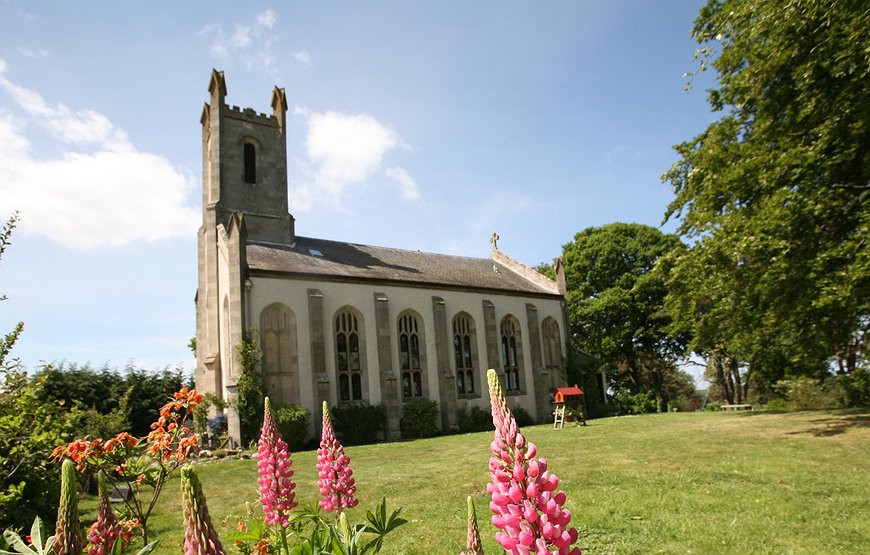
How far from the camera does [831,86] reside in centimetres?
1211

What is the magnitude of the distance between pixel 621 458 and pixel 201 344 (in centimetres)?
2094

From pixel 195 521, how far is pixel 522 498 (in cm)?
127

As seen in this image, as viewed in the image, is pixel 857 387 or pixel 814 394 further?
pixel 814 394

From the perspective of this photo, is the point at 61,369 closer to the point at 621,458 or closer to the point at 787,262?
the point at 621,458

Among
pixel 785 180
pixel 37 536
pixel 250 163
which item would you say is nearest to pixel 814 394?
pixel 785 180

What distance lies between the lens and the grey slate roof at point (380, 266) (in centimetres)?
2391

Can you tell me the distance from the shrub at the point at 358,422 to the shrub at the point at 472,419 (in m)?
4.53

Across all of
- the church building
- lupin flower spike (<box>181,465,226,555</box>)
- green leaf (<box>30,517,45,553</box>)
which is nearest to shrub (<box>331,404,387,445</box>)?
the church building

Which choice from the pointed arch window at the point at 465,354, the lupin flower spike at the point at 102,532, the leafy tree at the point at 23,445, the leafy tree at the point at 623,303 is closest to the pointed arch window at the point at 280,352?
the pointed arch window at the point at 465,354

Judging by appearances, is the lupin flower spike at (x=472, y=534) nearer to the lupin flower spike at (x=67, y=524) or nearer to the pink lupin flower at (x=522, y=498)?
the pink lupin flower at (x=522, y=498)

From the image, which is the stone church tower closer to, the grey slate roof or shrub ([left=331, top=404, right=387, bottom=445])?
the grey slate roof

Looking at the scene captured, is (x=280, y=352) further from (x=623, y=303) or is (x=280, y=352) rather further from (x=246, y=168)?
(x=623, y=303)

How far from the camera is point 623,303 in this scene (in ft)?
118

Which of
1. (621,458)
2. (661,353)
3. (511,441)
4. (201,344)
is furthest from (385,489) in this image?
(661,353)
